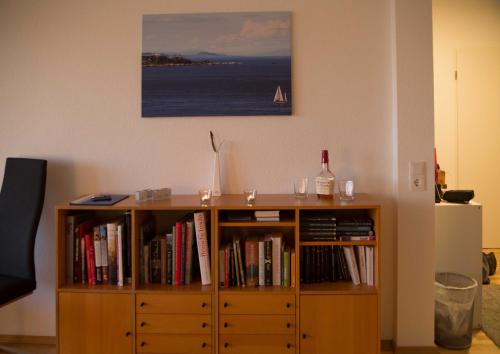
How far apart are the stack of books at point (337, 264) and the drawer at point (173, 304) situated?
52 centimetres

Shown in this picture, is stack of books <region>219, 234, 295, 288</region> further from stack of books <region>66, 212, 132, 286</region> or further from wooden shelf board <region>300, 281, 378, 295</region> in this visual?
stack of books <region>66, 212, 132, 286</region>

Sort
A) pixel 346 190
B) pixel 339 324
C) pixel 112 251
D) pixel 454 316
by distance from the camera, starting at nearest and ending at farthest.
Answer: pixel 339 324
pixel 112 251
pixel 346 190
pixel 454 316

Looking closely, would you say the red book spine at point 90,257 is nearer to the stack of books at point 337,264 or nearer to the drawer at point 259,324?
the drawer at point 259,324

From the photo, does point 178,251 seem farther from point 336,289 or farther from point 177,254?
point 336,289

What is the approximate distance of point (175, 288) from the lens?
170 centimetres

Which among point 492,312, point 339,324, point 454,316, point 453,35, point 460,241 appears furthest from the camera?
point 453,35

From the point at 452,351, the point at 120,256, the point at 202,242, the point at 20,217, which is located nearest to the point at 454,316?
the point at 452,351

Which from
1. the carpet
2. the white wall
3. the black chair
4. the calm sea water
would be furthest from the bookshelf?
the white wall

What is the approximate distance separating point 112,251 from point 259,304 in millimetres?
806

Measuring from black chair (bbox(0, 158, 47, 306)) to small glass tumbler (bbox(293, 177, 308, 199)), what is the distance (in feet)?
4.68

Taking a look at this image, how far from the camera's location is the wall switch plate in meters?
1.90

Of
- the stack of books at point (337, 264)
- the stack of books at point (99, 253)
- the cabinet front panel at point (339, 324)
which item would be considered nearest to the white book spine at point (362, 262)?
the stack of books at point (337, 264)

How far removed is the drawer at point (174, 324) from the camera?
Answer: 1670 millimetres

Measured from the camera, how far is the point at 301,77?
1989 millimetres
